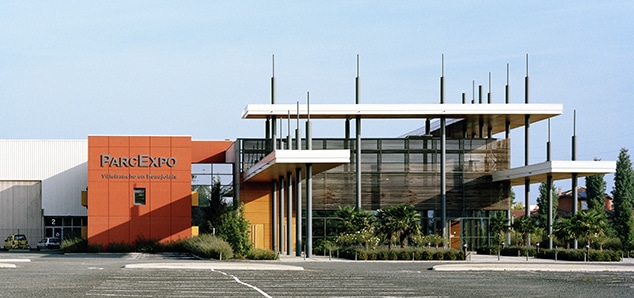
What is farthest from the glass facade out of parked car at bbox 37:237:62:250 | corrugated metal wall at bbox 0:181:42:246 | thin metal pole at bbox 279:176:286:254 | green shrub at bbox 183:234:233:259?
corrugated metal wall at bbox 0:181:42:246

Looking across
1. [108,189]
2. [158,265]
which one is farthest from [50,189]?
[158,265]

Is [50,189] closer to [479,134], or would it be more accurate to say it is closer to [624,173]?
[479,134]

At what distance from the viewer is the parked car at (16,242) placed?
72000mm

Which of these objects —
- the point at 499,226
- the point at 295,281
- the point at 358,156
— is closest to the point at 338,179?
the point at 358,156

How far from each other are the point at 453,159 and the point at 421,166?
6.96 feet

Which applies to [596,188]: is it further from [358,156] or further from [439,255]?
[439,255]

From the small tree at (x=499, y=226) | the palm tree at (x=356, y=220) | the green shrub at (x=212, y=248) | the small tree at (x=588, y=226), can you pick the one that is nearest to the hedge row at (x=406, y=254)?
the palm tree at (x=356, y=220)

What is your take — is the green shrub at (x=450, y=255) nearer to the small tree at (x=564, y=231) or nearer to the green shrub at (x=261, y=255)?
the small tree at (x=564, y=231)

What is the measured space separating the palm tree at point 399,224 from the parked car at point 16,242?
1263 inches

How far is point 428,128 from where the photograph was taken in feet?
218

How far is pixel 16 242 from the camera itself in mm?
72812

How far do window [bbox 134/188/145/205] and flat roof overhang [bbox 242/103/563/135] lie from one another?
782 cm

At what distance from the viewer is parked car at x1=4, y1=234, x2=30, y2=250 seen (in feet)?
236

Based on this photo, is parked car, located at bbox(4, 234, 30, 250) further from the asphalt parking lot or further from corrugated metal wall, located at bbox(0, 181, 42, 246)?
the asphalt parking lot
